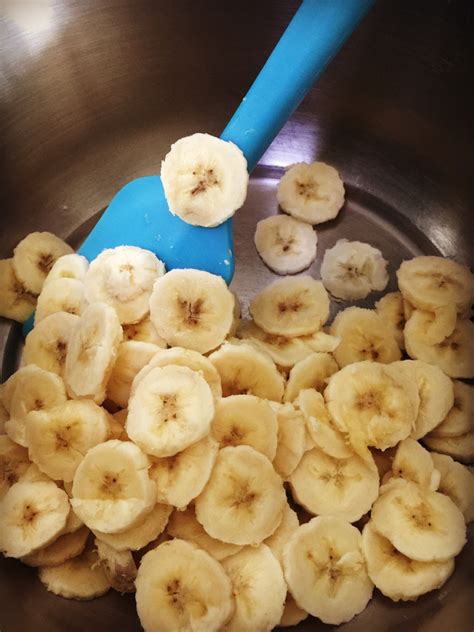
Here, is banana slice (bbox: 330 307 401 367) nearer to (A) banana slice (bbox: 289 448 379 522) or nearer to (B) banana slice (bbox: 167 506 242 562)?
(A) banana slice (bbox: 289 448 379 522)

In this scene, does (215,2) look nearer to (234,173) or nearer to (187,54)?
(187,54)

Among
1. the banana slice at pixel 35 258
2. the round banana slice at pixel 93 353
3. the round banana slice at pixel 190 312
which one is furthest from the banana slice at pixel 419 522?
the banana slice at pixel 35 258

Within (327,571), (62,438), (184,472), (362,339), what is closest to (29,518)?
(62,438)

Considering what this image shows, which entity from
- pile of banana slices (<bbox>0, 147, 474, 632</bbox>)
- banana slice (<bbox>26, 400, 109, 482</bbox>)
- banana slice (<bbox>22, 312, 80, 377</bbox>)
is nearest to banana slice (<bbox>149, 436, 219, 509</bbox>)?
pile of banana slices (<bbox>0, 147, 474, 632</bbox>)

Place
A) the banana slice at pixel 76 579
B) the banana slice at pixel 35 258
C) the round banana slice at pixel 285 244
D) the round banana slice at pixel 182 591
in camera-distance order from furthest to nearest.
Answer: the round banana slice at pixel 285 244
the banana slice at pixel 35 258
the banana slice at pixel 76 579
the round banana slice at pixel 182 591

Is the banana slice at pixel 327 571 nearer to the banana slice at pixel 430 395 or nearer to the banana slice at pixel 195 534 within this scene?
the banana slice at pixel 195 534
